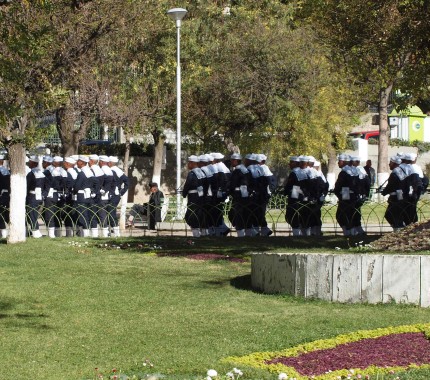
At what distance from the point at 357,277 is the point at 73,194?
42.1 feet

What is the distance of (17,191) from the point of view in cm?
2097

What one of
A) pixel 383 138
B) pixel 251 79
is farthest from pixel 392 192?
pixel 383 138

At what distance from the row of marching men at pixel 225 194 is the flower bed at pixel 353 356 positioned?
14.1 meters

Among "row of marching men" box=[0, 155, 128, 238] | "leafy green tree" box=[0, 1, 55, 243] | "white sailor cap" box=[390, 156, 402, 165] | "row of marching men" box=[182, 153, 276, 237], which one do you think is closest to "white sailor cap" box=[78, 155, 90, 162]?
"row of marching men" box=[0, 155, 128, 238]

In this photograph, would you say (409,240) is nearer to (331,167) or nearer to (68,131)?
(68,131)

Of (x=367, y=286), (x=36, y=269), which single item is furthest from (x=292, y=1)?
(x=367, y=286)

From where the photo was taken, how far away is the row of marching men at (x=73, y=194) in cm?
2461

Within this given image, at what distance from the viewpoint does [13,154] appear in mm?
20859

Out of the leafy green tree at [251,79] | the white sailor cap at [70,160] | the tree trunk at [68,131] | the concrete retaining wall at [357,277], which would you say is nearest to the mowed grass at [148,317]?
the concrete retaining wall at [357,277]

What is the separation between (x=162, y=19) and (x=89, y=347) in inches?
1020

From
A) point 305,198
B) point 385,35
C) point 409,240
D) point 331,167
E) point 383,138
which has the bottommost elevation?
point 409,240

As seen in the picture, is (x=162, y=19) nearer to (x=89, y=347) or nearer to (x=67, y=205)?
(x=67, y=205)

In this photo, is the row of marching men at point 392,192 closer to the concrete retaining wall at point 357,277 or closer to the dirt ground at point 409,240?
the dirt ground at point 409,240

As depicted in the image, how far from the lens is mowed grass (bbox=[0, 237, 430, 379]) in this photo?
10.1 metres
